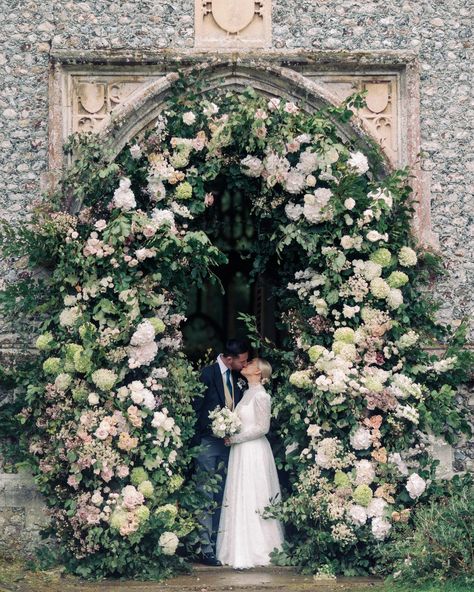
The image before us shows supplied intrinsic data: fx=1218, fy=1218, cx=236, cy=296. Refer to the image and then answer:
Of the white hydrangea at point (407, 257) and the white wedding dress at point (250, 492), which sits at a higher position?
the white hydrangea at point (407, 257)

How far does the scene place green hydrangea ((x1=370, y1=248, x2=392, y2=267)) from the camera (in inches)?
348

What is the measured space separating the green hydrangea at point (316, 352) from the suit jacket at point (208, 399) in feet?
2.85

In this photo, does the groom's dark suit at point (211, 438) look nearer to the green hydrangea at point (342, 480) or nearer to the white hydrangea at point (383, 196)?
the green hydrangea at point (342, 480)

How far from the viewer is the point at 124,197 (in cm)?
870

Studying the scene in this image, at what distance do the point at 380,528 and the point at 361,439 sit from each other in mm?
631

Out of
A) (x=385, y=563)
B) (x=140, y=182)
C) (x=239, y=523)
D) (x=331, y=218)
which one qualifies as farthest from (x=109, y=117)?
(x=385, y=563)

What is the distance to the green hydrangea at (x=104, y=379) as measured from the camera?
844 centimetres

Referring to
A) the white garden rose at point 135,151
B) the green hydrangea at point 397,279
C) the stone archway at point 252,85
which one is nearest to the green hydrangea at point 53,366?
the stone archway at point 252,85

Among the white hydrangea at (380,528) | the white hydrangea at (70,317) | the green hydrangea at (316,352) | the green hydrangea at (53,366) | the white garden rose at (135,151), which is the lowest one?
the white hydrangea at (380,528)

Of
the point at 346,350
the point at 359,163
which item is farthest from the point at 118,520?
the point at 359,163

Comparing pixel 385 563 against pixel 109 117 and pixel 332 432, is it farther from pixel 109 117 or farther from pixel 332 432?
pixel 109 117

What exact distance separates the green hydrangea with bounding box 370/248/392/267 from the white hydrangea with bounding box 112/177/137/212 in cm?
178

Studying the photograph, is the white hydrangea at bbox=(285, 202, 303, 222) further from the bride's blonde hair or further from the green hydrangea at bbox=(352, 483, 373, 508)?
the green hydrangea at bbox=(352, 483, 373, 508)

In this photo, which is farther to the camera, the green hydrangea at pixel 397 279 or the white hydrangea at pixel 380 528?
the green hydrangea at pixel 397 279
